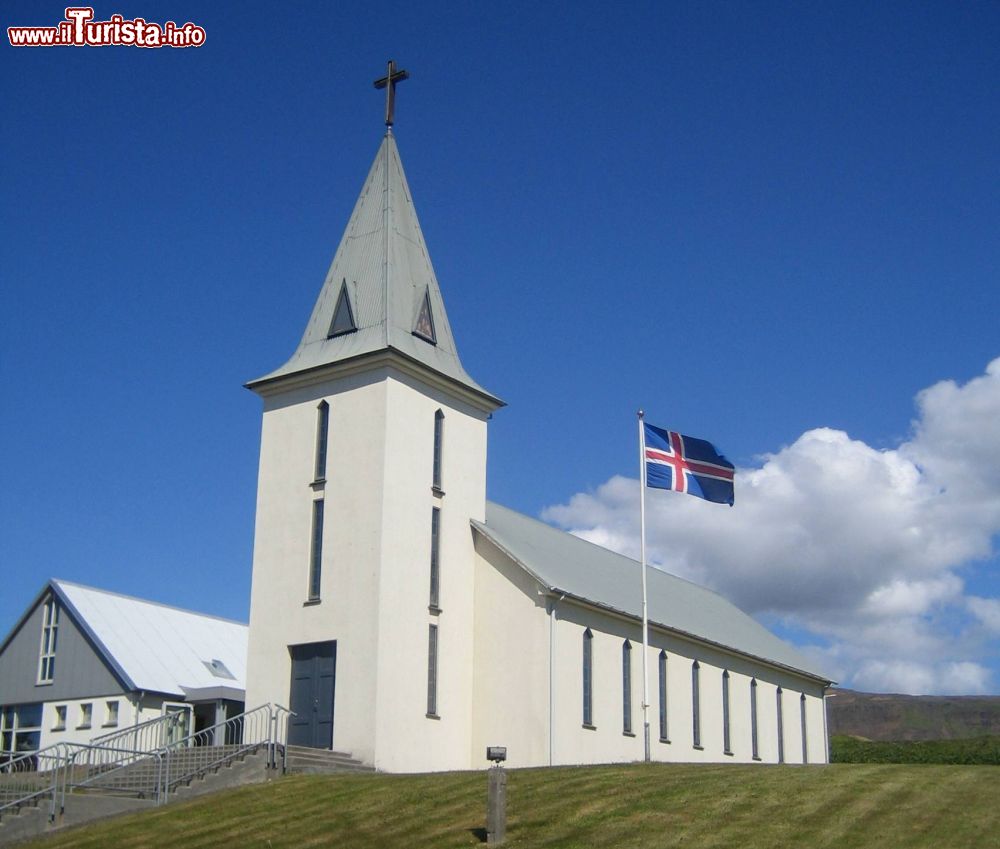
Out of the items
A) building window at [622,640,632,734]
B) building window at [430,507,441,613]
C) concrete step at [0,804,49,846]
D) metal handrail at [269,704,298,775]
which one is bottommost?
concrete step at [0,804,49,846]

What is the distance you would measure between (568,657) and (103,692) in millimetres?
17173

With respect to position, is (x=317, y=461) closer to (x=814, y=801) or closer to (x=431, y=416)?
(x=431, y=416)

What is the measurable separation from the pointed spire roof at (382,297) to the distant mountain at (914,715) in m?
102

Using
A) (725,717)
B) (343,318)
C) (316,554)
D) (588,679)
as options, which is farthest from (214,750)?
(725,717)

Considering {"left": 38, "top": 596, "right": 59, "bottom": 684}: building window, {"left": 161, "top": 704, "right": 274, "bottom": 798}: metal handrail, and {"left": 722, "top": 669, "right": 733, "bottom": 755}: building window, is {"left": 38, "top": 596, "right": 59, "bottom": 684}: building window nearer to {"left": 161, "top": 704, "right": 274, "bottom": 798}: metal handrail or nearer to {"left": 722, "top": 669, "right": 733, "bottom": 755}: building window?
{"left": 161, "top": 704, "right": 274, "bottom": 798}: metal handrail

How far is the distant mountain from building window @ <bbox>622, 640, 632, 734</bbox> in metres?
97.2

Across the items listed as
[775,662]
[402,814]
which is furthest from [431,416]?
[775,662]

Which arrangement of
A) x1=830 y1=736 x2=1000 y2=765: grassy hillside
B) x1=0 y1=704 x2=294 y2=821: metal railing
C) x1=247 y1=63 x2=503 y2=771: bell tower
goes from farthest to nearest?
x1=830 y1=736 x2=1000 y2=765: grassy hillside → x1=247 y1=63 x2=503 y2=771: bell tower → x1=0 y1=704 x2=294 y2=821: metal railing

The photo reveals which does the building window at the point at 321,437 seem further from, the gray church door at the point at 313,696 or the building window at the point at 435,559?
the gray church door at the point at 313,696

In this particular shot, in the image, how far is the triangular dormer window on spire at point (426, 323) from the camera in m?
37.0

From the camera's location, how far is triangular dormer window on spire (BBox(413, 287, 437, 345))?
3700 cm

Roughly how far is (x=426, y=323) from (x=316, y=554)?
7.46 metres

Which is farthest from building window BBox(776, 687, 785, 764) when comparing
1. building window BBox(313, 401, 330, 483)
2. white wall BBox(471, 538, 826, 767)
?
building window BBox(313, 401, 330, 483)

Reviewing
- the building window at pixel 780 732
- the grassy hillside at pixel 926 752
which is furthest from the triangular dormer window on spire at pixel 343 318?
the grassy hillside at pixel 926 752
